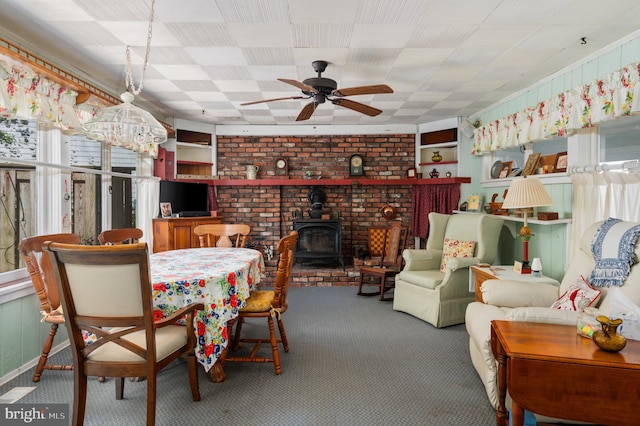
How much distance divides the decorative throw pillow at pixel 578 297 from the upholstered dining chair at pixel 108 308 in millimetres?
2132

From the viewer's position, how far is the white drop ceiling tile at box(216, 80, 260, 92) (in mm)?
3486

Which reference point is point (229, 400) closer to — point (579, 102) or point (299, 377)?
point (299, 377)

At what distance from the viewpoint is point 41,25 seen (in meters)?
2.34

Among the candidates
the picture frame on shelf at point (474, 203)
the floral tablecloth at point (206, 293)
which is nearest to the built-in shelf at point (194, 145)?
the floral tablecloth at point (206, 293)

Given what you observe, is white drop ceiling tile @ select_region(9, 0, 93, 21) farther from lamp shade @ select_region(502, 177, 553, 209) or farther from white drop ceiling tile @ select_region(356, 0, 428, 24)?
lamp shade @ select_region(502, 177, 553, 209)

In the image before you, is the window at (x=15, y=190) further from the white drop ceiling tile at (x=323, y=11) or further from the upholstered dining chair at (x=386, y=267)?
the upholstered dining chair at (x=386, y=267)

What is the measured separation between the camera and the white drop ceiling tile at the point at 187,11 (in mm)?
2076

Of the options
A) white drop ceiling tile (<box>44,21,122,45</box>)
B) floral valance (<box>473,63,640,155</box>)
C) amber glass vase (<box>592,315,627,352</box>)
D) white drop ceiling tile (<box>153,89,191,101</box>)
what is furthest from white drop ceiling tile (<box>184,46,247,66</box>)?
amber glass vase (<box>592,315,627,352</box>)

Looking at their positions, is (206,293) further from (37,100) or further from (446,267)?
(446,267)

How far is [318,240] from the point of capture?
17.1 feet

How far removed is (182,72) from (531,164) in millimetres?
3418

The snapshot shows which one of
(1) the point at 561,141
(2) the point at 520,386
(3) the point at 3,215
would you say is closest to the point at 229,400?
(2) the point at 520,386

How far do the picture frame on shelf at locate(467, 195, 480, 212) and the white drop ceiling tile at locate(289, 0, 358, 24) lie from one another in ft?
10.00

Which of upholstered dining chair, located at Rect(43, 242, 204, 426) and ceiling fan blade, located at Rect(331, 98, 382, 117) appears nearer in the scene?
upholstered dining chair, located at Rect(43, 242, 204, 426)
